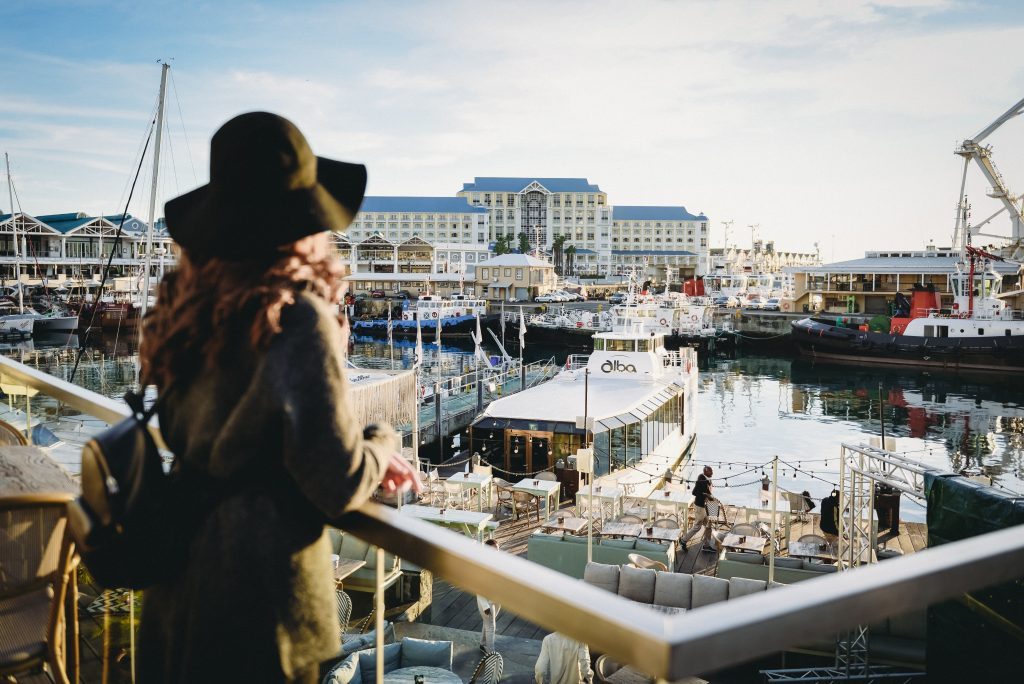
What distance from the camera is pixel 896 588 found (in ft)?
3.65

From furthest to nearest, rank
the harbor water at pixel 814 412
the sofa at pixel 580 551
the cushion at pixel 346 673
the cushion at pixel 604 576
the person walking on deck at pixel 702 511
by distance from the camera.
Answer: the harbor water at pixel 814 412 → the person walking on deck at pixel 702 511 → the sofa at pixel 580 551 → the cushion at pixel 604 576 → the cushion at pixel 346 673

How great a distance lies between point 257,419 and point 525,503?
15068 mm

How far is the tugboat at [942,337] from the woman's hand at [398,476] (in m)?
47.7

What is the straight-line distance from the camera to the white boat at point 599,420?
18656 mm

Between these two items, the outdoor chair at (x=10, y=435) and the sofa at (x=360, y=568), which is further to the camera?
the sofa at (x=360, y=568)

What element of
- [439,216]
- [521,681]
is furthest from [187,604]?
[439,216]

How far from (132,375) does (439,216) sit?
7817cm

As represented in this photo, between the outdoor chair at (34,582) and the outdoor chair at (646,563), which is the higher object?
the outdoor chair at (34,582)

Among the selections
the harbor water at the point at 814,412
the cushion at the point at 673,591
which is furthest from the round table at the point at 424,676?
the harbor water at the point at 814,412

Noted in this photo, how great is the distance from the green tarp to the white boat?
10.7 metres

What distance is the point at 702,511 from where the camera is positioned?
50.4ft

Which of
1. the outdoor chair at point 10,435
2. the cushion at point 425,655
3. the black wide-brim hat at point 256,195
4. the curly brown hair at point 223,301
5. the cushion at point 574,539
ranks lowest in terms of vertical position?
the cushion at point 574,539

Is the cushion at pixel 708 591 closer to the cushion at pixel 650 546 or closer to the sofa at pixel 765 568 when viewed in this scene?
the sofa at pixel 765 568

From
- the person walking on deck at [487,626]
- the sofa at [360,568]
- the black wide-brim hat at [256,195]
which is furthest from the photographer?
the sofa at [360,568]
